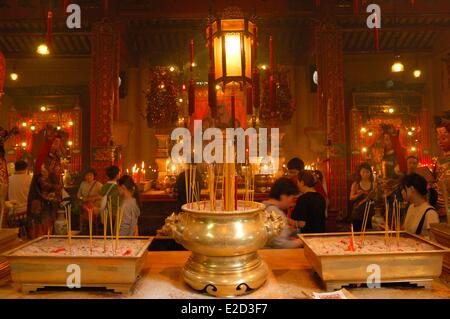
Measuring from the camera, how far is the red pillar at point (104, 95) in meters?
5.45

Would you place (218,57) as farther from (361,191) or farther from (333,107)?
(333,107)

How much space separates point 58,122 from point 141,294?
782 centimetres

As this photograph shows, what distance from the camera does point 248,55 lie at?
1.70 meters

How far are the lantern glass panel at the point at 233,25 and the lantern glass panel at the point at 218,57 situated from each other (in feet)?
0.24

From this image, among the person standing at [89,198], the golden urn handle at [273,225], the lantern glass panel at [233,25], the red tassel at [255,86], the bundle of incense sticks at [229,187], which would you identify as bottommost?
the person standing at [89,198]

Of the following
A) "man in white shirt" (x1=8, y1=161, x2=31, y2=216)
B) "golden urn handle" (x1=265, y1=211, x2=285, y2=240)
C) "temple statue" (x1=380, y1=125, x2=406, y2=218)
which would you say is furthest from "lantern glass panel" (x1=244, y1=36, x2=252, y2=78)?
"man in white shirt" (x1=8, y1=161, x2=31, y2=216)

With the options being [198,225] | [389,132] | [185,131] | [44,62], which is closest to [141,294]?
[198,225]

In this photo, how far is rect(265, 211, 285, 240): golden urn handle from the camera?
131 cm

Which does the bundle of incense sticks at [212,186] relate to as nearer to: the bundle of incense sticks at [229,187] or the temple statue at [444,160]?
the bundle of incense sticks at [229,187]

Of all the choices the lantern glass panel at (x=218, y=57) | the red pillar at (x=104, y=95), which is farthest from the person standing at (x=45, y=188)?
the lantern glass panel at (x=218, y=57)

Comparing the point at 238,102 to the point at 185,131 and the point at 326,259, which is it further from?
the point at 326,259

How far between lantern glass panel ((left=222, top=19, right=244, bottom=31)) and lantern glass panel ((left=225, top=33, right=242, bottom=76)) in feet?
0.25

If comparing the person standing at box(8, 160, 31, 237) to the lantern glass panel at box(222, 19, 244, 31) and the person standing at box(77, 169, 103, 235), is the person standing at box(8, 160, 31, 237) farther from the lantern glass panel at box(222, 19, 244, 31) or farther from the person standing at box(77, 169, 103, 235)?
the lantern glass panel at box(222, 19, 244, 31)

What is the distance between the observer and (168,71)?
24.2ft
